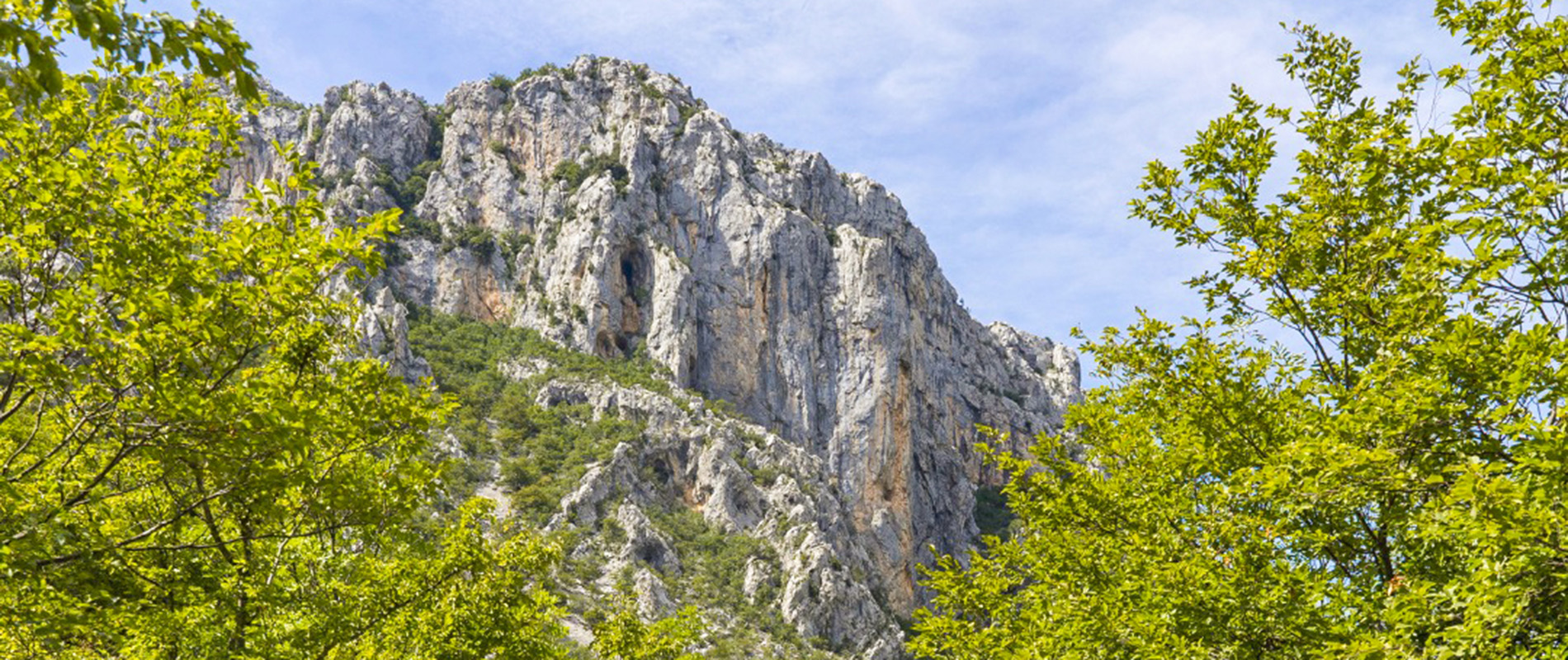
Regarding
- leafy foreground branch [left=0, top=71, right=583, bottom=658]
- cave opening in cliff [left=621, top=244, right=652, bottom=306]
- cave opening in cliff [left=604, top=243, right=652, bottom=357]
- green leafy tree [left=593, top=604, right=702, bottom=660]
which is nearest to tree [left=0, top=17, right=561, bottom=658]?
leafy foreground branch [left=0, top=71, right=583, bottom=658]

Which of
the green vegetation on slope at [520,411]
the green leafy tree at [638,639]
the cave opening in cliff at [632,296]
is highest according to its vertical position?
the cave opening in cliff at [632,296]

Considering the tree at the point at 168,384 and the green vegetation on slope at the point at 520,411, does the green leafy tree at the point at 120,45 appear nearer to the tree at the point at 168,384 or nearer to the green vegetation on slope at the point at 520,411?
the tree at the point at 168,384

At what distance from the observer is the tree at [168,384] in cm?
699

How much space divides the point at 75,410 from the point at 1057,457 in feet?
35.1

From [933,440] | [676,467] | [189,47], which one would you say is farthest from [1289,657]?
[933,440]

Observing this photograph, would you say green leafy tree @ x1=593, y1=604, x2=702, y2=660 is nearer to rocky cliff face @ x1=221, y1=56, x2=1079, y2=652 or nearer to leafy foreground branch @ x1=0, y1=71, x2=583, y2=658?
leafy foreground branch @ x1=0, y1=71, x2=583, y2=658

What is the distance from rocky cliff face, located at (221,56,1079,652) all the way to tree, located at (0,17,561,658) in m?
94.1

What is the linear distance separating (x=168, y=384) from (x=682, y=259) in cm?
11486

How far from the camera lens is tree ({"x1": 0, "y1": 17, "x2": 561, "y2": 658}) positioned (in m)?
6.99

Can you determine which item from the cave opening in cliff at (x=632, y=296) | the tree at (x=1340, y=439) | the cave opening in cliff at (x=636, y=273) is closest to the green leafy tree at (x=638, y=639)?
the tree at (x=1340, y=439)

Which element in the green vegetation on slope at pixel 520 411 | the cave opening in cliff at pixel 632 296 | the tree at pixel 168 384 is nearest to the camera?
the tree at pixel 168 384

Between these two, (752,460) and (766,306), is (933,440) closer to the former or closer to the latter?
(766,306)

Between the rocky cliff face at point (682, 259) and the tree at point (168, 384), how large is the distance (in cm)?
9406

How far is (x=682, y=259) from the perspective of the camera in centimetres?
12125
